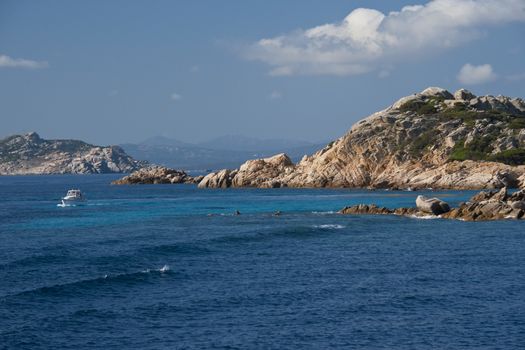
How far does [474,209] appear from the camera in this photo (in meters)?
94.8

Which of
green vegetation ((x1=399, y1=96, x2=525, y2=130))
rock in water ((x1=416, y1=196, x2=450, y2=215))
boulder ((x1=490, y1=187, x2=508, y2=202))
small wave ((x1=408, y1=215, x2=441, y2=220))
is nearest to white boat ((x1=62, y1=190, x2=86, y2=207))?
small wave ((x1=408, y1=215, x2=441, y2=220))

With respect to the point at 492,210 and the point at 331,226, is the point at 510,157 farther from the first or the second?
the point at 331,226

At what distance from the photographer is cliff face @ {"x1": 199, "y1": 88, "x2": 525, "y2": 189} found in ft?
518

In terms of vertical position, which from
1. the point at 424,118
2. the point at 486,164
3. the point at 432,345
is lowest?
the point at 432,345

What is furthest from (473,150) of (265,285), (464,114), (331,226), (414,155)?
(265,285)

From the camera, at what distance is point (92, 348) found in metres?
37.7

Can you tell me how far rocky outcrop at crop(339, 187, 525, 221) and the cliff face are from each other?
49.1 metres

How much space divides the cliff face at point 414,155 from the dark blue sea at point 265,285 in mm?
64764

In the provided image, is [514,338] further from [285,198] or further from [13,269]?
[285,198]

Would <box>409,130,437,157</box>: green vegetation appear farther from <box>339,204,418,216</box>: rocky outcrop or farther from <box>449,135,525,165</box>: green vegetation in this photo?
<box>339,204,418,216</box>: rocky outcrop

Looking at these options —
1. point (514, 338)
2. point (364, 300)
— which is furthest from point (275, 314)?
point (514, 338)

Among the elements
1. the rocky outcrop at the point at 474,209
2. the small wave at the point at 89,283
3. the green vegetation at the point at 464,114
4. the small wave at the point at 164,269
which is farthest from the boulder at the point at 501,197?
the green vegetation at the point at 464,114

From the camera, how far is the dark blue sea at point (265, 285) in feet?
130

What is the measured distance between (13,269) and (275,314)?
2585 cm
